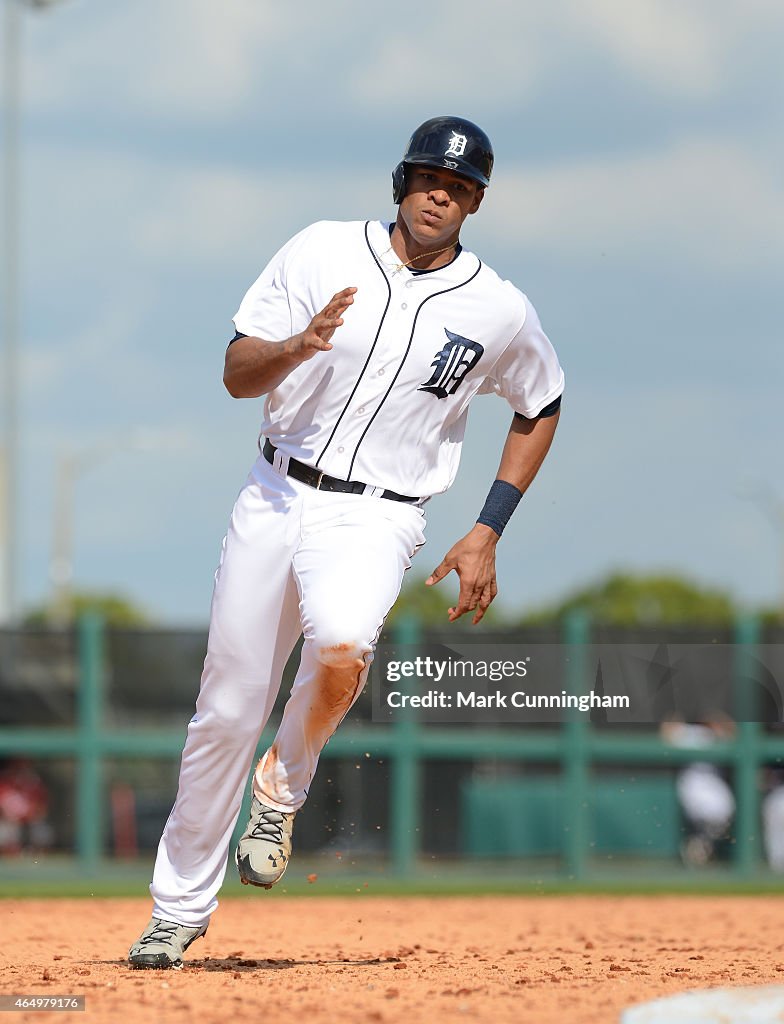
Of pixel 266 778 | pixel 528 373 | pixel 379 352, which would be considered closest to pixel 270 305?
pixel 379 352

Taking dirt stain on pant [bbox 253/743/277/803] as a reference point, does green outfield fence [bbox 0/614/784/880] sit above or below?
above

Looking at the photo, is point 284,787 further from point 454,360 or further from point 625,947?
point 625,947

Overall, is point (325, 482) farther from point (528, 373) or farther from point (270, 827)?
point (270, 827)

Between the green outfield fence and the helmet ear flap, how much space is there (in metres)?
7.61

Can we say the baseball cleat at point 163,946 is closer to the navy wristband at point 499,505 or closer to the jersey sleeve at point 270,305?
the navy wristband at point 499,505

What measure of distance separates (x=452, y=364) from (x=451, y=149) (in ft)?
2.34

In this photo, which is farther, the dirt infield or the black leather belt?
the black leather belt

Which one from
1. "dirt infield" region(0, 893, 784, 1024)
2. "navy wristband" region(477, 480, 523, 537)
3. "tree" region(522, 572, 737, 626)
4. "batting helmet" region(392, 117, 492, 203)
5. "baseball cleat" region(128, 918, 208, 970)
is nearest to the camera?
"dirt infield" region(0, 893, 784, 1024)

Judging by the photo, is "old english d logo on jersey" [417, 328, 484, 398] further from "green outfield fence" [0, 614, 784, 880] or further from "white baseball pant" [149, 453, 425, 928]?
"green outfield fence" [0, 614, 784, 880]

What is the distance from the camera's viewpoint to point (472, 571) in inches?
224

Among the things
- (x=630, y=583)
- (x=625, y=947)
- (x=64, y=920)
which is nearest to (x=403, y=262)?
(x=625, y=947)

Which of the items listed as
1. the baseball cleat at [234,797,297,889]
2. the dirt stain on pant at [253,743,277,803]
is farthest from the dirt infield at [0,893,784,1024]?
the dirt stain on pant at [253,743,277,803]

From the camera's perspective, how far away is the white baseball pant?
5445 mm

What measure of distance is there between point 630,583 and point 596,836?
108120mm
